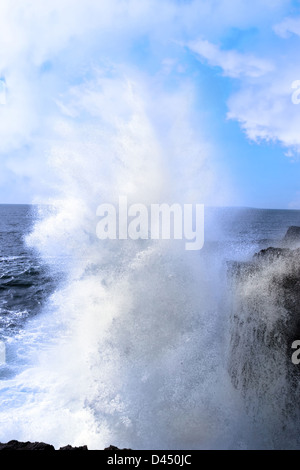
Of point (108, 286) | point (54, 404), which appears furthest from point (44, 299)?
point (54, 404)

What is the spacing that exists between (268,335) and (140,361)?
477 cm

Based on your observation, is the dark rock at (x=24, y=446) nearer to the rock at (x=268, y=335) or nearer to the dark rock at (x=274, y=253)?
the rock at (x=268, y=335)

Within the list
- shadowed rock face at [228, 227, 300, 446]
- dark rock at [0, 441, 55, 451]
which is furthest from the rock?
dark rock at [0, 441, 55, 451]

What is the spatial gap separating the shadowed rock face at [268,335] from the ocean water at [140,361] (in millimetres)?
56

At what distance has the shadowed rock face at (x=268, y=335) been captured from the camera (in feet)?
21.9

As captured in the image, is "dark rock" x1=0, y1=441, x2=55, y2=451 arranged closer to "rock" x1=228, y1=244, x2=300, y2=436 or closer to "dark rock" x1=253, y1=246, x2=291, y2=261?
"rock" x1=228, y1=244, x2=300, y2=436

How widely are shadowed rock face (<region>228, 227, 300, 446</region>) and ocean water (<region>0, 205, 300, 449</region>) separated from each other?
6 centimetres

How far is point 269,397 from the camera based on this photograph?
693 centimetres

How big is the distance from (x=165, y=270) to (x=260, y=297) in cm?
568

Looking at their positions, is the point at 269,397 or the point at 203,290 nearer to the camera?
the point at 269,397

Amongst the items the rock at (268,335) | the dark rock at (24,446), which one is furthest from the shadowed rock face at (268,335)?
the dark rock at (24,446)
